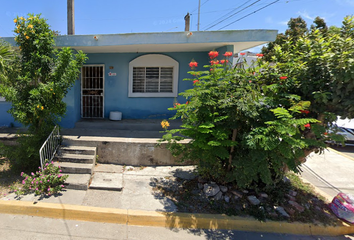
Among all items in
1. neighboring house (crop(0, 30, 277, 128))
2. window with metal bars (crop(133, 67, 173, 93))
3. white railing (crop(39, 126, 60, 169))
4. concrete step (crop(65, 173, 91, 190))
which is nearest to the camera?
concrete step (crop(65, 173, 91, 190))

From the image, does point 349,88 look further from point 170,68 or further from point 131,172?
point 170,68

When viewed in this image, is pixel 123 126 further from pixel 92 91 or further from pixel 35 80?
pixel 35 80

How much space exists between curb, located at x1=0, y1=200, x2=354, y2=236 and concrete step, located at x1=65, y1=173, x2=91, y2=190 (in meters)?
0.69

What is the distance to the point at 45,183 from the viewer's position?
4.24 metres

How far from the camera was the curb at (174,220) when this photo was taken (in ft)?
12.0

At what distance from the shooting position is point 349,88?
3.08 metres

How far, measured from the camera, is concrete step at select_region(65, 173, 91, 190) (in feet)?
14.6

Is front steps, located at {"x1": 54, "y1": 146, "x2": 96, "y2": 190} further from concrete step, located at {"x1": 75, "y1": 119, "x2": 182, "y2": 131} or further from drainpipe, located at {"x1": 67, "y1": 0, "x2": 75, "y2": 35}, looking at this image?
drainpipe, located at {"x1": 67, "y1": 0, "x2": 75, "y2": 35}

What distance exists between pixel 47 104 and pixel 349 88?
5.68 metres

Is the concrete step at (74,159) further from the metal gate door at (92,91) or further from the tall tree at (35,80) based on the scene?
the metal gate door at (92,91)

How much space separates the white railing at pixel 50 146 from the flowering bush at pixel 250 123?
3223 millimetres

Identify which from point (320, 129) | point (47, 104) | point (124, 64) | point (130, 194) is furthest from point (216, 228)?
point (124, 64)

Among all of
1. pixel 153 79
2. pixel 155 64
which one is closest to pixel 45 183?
pixel 153 79

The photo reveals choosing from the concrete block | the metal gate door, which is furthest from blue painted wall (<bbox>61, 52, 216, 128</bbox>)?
the concrete block
